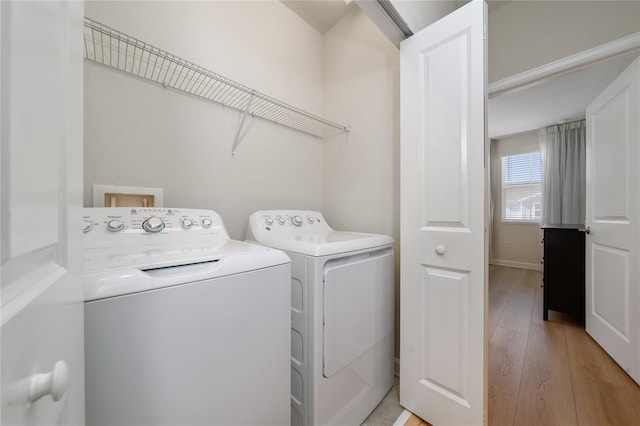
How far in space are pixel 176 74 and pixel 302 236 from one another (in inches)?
45.5

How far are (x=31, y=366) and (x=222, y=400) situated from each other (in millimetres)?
664

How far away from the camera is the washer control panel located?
3.11 ft

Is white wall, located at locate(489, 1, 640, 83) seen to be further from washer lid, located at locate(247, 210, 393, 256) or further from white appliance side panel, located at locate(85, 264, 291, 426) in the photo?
white appliance side panel, located at locate(85, 264, 291, 426)

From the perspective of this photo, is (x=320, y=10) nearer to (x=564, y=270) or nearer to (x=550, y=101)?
(x=564, y=270)

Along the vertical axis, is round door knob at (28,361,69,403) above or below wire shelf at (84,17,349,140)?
below

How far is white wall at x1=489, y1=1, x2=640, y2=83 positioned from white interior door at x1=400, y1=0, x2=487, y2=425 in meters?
0.69

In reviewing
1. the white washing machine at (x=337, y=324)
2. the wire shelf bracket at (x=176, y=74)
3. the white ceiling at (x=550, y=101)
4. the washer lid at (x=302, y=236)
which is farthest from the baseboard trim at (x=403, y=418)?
the white ceiling at (x=550, y=101)

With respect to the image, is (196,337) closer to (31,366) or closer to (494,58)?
(31,366)

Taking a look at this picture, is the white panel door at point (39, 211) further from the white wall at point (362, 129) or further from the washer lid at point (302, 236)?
the white wall at point (362, 129)

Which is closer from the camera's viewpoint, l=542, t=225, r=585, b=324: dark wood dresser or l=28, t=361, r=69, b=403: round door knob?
l=28, t=361, r=69, b=403: round door knob

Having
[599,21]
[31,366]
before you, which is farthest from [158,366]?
[599,21]

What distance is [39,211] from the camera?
27 centimetres

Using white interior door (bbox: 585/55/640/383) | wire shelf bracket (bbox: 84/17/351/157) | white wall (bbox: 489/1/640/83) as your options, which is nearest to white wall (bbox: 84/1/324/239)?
wire shelf bracket (bbox: 84/17/351/157)

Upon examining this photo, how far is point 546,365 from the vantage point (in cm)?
A: 171
